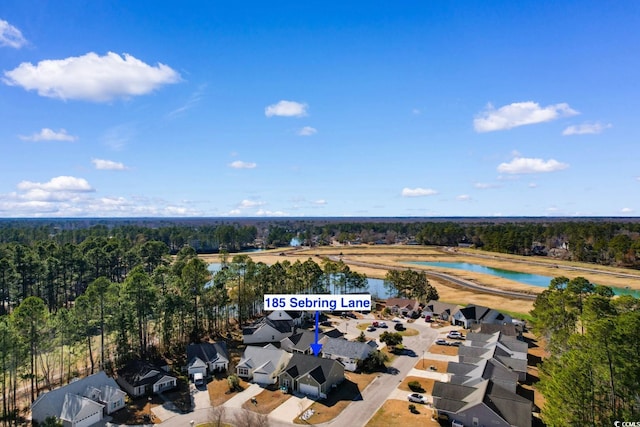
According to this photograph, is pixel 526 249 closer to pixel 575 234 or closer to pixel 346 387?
pixel 575 234

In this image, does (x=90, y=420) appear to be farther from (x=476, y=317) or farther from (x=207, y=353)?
(x=476, y=317)

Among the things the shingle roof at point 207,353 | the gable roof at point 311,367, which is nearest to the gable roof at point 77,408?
the shingle roof at point 207,353

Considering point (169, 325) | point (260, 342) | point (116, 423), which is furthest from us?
point (260, 342)

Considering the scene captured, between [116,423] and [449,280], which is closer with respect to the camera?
[116,423]

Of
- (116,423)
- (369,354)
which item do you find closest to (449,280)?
(369,354)

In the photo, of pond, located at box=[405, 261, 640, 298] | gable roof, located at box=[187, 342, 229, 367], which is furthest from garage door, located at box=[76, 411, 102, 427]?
pond, located at box=[405, 261, 640, 298]

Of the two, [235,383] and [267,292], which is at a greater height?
[267,292]

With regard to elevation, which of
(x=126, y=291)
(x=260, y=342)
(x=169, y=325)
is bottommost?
(x=260, y=342)

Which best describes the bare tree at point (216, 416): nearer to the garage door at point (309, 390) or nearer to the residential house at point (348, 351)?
the garage door at point (309, 390)
